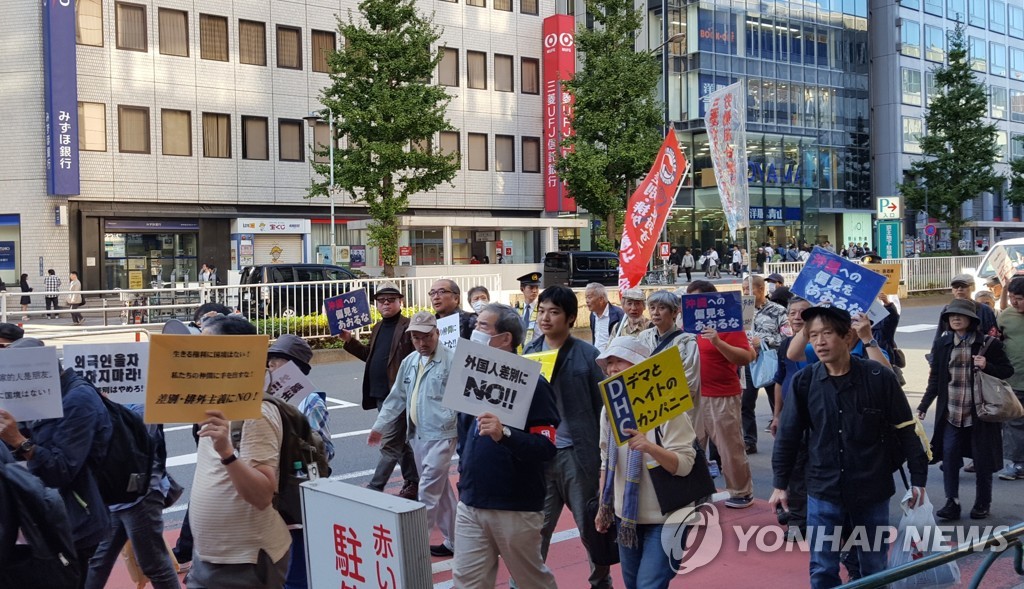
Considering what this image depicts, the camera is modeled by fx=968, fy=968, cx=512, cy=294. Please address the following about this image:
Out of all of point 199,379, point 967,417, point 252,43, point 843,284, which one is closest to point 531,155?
point 252,43

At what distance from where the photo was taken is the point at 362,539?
3127 mm

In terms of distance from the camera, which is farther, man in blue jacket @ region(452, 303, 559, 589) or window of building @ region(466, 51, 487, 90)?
window of building @ region(466, 51, 487, 90)

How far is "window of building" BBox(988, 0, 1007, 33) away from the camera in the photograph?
69938 mm

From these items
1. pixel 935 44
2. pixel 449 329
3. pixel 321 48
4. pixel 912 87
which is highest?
pixel 935 44

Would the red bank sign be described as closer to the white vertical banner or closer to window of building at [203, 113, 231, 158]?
window of building at [203, 113, 231, 158]

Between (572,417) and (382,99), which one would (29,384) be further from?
(382,99)

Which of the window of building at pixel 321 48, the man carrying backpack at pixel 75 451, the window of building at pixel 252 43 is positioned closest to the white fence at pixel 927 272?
the window of building at pixel 321 48

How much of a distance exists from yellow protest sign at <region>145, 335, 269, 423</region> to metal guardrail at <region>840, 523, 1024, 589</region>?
2.22 m

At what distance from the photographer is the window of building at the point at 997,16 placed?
69938 millimetres

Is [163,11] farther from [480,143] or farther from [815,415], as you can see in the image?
[815,415]

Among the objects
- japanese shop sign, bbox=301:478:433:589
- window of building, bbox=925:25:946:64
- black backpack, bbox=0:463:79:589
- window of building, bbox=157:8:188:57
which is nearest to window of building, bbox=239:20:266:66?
window of building, bbox=157:8:188:57

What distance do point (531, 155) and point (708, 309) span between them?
37.0 m

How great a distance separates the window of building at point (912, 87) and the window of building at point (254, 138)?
43.9 metres

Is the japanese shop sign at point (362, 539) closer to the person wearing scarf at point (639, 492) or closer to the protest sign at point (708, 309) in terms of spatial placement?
the person wearing scarf at point (639, 492)
